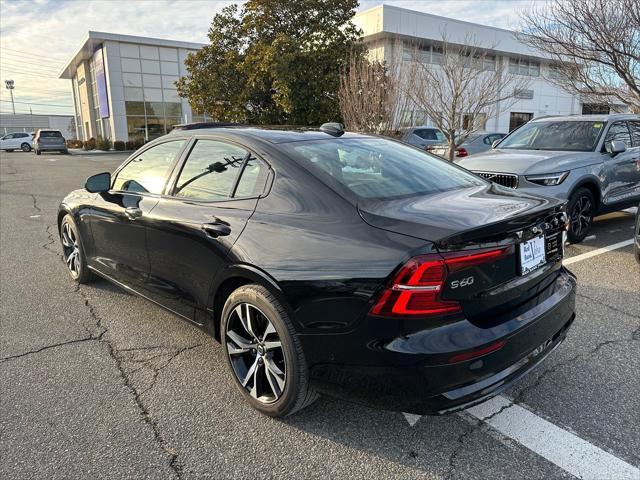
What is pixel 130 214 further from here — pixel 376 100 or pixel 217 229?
pixel 376 100

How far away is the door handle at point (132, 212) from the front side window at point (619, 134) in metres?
6.13

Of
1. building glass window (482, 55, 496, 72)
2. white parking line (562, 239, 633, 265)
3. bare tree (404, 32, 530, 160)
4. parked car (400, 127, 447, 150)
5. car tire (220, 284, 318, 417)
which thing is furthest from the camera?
parked car (400, 127, 447, 150)

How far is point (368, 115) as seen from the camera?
36.4ft

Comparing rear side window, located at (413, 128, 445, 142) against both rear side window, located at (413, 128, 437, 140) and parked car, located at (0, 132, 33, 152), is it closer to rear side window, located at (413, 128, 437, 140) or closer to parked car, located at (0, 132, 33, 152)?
rear side window, located at (413, 128, 437, 140)

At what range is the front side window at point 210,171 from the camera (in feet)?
9.48

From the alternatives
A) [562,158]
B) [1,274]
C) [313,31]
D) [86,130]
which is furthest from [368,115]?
[86,130]

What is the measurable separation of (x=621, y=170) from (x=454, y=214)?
5.61 meters

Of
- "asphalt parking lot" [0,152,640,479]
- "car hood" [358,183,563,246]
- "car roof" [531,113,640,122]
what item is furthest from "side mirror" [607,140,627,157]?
"car hood" [358,183,563,246]

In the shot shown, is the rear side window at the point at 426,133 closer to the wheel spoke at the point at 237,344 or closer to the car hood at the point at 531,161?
the car hood at the point at 531,161

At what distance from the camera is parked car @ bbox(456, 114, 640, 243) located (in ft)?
18.7

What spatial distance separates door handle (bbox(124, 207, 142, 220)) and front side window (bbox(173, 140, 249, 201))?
0.42m

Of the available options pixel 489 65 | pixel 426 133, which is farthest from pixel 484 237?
pixel 489 65

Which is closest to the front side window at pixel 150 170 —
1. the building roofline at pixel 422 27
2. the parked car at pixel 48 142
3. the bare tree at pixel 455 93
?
the bare tree at pixel 455 93

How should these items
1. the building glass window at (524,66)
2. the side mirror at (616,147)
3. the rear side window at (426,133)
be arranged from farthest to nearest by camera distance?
the building glass window at (524,66), the rear side window at (426,133), the side mirror at (616,147)
